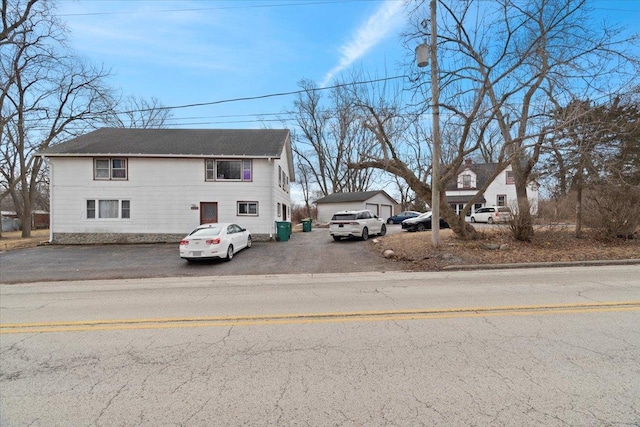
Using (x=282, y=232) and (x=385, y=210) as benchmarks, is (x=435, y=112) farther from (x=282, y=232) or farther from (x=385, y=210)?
(x=385, y=210)

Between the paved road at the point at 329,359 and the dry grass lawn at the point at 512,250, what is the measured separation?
12.9 ft

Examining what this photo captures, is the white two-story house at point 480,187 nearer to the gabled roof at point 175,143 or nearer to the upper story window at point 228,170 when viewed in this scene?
the gabled roof at point 175,143

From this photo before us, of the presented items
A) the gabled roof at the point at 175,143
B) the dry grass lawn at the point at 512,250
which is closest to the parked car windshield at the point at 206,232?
the dry grass lawn at the point at 512,250

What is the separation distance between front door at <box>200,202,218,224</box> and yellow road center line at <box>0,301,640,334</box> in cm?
1373

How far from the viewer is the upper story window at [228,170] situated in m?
18.7

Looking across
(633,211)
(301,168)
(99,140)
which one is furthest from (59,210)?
(301,168)

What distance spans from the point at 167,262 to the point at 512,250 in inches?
509

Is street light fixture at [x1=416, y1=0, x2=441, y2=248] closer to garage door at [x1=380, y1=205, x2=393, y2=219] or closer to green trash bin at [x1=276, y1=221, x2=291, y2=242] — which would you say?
green trash bin at [x1=276, y1=221, x2=291, y2=242]

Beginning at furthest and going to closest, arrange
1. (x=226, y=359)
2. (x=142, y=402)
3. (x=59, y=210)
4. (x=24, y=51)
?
(x=24, y=51) < (x=59, y=210) < (x=226, y=359) < (x=142, y=402)

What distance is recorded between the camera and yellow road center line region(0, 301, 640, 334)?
483 cm

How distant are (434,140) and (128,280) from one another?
11137 millimetres

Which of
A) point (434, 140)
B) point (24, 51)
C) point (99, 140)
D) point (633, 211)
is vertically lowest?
point (633, 211)

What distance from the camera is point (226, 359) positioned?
3643mm

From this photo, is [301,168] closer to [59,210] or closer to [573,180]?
[59,210]
